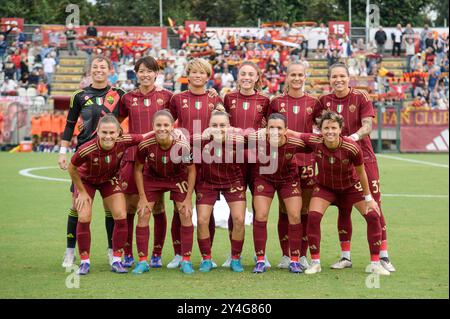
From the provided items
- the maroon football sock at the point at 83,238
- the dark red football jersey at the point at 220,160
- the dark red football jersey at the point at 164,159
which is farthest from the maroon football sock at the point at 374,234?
the maroon football sock at the point at 83,238

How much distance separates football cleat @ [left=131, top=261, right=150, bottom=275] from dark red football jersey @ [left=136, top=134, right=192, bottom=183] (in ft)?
2.69

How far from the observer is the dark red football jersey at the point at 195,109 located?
8203 millimetres

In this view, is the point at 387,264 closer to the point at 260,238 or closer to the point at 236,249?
the point at 260,238

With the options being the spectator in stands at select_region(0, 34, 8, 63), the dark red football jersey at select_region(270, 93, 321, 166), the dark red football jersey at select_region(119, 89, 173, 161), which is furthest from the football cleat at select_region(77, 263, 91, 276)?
the spectator in stands at select_region(0, 34, 8, 63)

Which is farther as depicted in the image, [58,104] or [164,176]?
[58,104]

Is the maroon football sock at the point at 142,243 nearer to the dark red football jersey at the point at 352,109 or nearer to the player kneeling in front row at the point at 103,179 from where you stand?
the player kneeling in front row at the point at 103,179

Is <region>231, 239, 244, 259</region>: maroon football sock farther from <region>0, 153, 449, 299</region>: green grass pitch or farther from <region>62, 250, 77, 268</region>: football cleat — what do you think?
<region>62, 250, 77, 268</region>: football cleat

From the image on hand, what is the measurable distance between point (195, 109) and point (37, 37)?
24847 millimetres

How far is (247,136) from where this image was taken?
26.2 ft

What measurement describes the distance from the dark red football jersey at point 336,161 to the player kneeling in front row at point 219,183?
701 mm

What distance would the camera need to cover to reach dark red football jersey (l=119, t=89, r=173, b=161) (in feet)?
26.9
